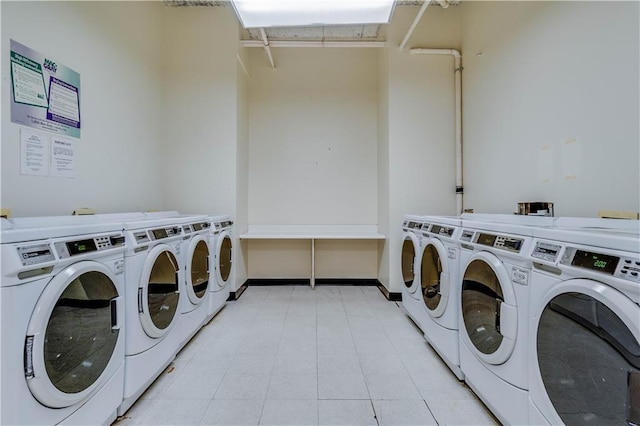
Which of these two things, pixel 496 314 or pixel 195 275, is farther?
pixel 195 275

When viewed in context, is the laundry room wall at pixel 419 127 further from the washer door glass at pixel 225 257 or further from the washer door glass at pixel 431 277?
the washer door glass at pixel 225 257

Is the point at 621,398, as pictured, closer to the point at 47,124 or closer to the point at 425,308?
the point at 425,308

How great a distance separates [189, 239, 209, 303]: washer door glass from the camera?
2.27 m

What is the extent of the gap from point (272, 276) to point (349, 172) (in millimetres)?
1874

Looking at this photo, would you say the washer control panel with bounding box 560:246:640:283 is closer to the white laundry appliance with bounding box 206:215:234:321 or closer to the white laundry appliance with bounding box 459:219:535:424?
the white laundry appliance with bounding box 459:219:535:424

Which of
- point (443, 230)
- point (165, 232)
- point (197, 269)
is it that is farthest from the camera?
point (197, 269)

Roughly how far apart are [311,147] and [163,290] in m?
2.72

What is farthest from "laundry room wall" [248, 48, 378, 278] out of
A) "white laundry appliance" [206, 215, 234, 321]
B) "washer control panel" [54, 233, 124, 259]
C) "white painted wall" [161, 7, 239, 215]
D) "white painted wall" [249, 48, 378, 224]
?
"washer control panel" [54, 233, 124, 259]

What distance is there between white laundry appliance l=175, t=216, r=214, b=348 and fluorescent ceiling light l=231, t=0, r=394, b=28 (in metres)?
1.86

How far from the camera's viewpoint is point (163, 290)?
5.94ft

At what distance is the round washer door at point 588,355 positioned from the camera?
0.79m

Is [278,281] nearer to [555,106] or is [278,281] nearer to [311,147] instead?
[311,147]

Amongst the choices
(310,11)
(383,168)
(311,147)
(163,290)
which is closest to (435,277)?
(383,168)

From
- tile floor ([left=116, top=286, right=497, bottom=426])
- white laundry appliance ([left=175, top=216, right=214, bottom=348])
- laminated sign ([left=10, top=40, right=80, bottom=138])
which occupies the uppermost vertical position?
laminated sign ([left=10, top=40, right=80, bottom=138])
